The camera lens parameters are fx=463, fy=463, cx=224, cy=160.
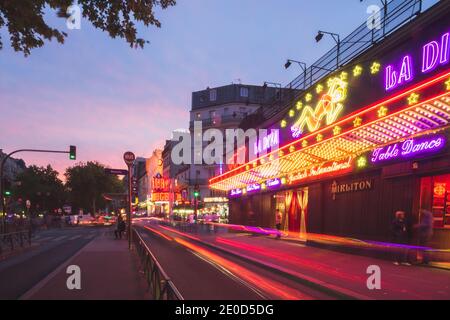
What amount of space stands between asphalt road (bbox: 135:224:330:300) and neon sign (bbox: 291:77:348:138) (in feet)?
26.9

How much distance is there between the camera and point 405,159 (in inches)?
630

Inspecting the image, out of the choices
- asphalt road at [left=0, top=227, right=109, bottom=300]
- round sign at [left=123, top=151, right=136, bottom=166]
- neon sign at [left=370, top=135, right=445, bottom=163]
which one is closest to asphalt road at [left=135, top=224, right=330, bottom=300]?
asphalt road at [left=0, top=227, right=109, bottom=300]

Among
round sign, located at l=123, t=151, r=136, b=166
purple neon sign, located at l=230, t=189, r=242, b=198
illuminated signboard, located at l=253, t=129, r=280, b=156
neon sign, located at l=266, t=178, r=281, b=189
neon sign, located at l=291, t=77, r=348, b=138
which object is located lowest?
purple neon sign, located at l=230, t=189, r=242, b=198

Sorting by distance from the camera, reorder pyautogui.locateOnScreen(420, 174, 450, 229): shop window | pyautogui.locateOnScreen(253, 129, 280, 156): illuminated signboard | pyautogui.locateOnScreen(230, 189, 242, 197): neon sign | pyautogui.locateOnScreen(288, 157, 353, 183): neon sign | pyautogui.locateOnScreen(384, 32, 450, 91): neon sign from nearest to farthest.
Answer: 1. pyautogui.locateOnScreen(384, 32, 450, 91): neon sign
2. pyautogui.locateOnScreen(420, 174, 450, 229): shop window
3. pyautogui.locateOnScreen(288, 157, 353, 183): neon sign
4. pyautogui.locateOnScreen(253, 129, 280, 156): illuminated signboard
5. pyautogui.locateOnScreen(230, 189, 242, 197): neon sign

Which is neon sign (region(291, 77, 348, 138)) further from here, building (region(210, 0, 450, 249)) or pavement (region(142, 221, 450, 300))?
pavement (region(142, 221, 450, 300))

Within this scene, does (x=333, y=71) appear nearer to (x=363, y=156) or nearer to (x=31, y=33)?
(x=363, y=156)

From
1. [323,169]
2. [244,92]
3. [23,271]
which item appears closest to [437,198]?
[323,169]

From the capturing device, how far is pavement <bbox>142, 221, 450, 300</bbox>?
9.38 meters

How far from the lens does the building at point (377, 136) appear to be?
13.9 meters

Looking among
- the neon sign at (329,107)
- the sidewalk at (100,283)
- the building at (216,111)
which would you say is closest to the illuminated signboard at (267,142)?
the neon sign at (329,107)

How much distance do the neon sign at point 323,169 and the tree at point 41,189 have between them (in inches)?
2282

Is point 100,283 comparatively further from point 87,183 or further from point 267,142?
point 87,183
